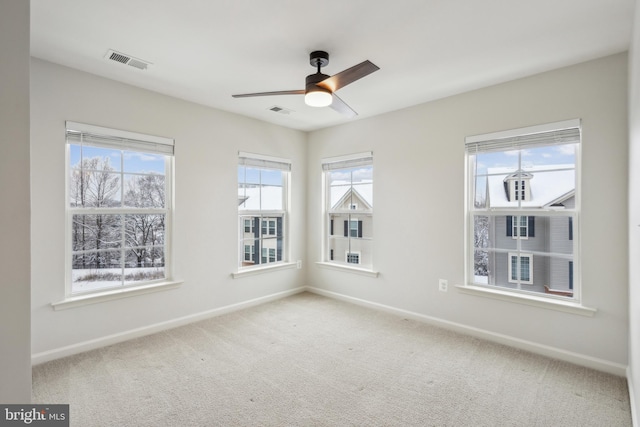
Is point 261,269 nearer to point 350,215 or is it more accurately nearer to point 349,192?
point 350,215

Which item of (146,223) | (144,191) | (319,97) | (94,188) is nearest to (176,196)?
(144,191)

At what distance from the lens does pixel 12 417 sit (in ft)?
4.42

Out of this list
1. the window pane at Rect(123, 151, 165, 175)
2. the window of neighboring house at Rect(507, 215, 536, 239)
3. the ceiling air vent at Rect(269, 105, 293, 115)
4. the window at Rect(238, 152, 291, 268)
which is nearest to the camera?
the window of neighboring house at Rect(507, 215, 536, 239)

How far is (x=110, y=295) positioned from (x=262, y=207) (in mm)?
2066

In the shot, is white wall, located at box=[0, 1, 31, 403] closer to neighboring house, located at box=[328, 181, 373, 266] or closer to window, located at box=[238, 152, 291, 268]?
window, located at box=[238, 152, 291, 268]

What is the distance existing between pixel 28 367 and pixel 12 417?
327mm

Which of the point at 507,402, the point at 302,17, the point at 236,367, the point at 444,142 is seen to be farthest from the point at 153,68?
the point at 507,402

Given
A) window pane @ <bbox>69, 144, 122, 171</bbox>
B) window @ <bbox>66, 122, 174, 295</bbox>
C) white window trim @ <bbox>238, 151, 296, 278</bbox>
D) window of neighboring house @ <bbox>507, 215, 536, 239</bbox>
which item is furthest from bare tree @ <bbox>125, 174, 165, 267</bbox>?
window of neighboring house @ <bbox>507, 215, 536, 239</bbox>

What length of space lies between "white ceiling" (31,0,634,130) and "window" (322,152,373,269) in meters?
1.36

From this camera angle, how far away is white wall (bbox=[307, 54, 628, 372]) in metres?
2.50

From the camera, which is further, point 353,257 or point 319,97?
point 353,257

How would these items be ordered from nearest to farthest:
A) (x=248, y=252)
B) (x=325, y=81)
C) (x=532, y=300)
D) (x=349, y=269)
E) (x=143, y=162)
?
(x=325, y=81) → (x=532, y=300) → (x=143, y=162) → (x=248, y=252) → (x=349, y=269)

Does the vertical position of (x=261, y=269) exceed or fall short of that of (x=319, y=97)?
it falls short

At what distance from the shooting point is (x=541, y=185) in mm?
2916
